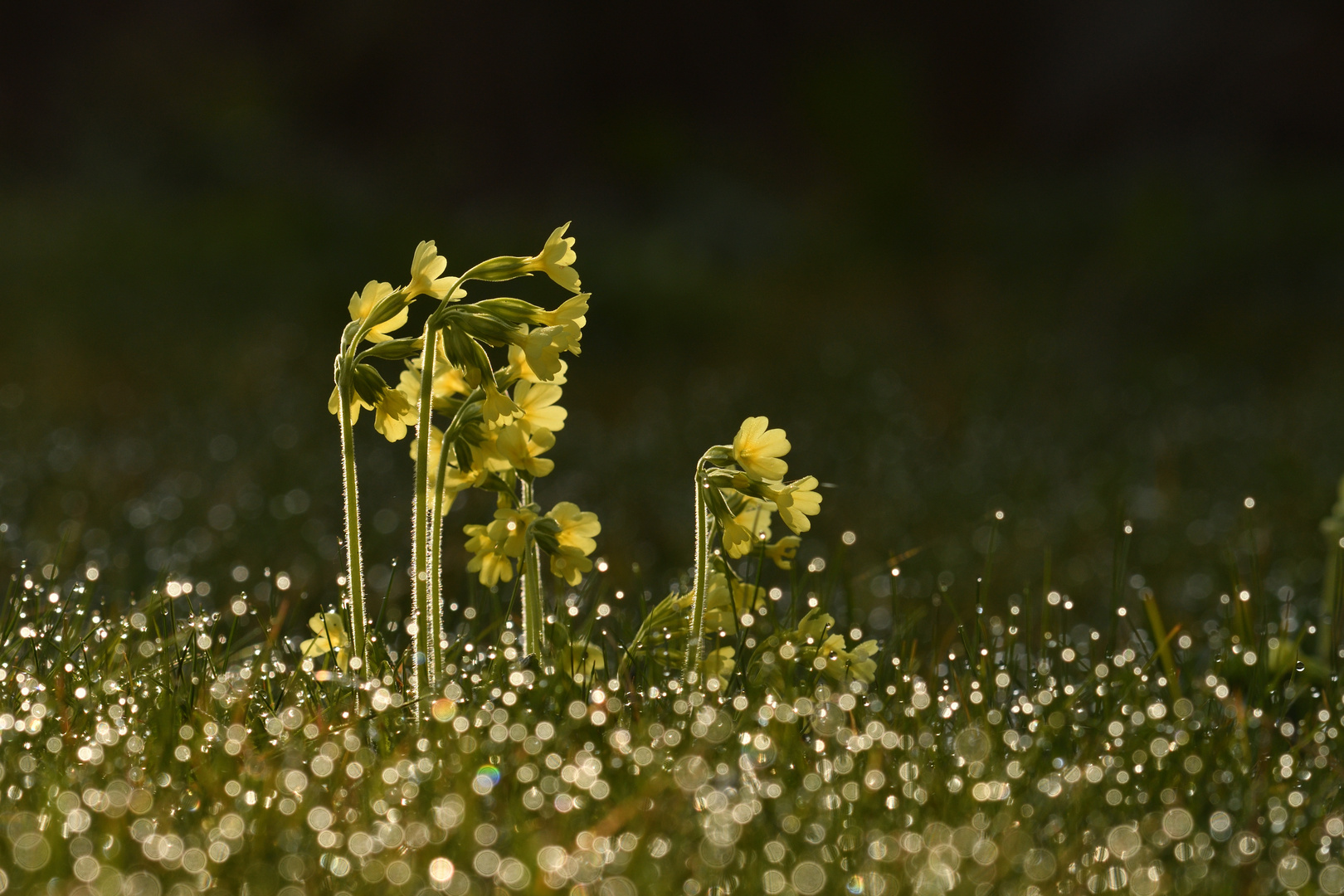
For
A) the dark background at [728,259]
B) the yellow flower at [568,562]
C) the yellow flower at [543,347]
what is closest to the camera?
the yellow flower at [543,347]

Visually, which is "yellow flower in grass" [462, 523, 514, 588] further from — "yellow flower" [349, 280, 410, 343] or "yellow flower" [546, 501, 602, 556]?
"yellow flower" [349, 280, 410, 343]

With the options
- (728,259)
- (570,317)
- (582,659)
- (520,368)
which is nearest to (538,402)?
(520,368)

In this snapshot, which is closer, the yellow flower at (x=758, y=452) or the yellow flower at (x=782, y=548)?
the yellow flower at (x=758, y=452)

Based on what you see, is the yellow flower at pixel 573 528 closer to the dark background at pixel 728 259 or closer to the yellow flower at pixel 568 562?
the yellow flower at pixel 568 562

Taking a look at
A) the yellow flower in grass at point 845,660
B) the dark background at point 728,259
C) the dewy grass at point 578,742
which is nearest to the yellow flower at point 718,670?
the dewy grass at point 578,742

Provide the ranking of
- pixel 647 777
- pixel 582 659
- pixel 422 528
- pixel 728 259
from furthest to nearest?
pixel 728 259 → pixel 582 659 → pixel 422 528 → pixel 647 777

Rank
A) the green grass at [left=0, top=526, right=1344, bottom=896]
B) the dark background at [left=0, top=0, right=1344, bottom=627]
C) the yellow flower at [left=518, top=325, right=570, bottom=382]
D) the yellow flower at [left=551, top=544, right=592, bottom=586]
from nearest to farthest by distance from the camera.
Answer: the green grass at [left=0, top=526, right=1344, bottom=896], the yellow flower at [left=518, top=325, right=570, bottom=382], the yellow flower at [left=551, top=544, right=592, bottom=586], the dark background at [left=0, top=0, right=1344, bottom=627]

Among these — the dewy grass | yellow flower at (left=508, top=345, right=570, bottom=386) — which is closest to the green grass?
the dewy grass

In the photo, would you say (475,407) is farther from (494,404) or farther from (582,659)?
(582,659)
